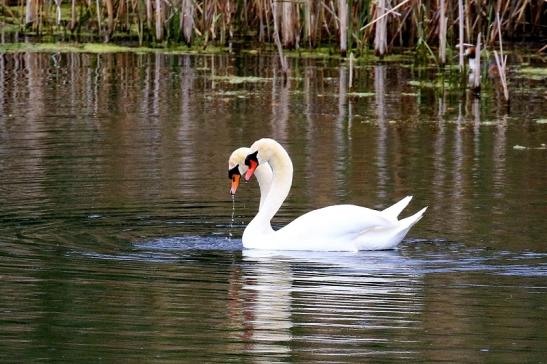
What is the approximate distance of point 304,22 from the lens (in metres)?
23.0

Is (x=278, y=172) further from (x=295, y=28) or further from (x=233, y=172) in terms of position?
(x=295, y=28)

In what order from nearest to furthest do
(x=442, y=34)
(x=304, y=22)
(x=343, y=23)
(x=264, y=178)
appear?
(x=264, y=178), (x=442, y=34), (x=343, y=23), (x=304, y=22)

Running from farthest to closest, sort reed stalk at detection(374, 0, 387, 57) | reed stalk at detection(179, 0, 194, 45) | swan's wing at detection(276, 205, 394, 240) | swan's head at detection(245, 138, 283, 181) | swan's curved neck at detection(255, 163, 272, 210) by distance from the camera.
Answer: reed stalk at detection(179, 0, 194, 45)
reed stalk at detection(374, 0, 387, 57)
swan's curved neck at detection(255, 163, 272, 210)
swan's head at detection(245, 138, 283, 181)
swan's wing at detection(276, 205, 394, 240)

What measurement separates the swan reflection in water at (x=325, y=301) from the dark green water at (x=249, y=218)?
0.07 feet

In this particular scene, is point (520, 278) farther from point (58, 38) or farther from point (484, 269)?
point (58, 38)

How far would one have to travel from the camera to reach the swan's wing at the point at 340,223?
936cm

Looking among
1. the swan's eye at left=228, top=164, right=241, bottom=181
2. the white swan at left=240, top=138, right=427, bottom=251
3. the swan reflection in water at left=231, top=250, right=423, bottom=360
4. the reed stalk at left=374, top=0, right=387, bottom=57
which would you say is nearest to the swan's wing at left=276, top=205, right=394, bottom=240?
the white swan at left=240, top=138, right=427, bottom=251

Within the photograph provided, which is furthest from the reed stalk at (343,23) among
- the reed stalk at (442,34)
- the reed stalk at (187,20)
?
the reed stalk at (187,20)

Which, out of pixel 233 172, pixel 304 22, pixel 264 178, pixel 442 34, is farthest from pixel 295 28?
pixel 233 172

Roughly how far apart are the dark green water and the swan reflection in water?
20 millimetres

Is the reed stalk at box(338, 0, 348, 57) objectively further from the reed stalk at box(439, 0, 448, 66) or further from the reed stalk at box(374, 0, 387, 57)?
the reed stalk at box(439, 0, 448, 66)

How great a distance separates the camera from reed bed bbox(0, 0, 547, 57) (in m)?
21.5

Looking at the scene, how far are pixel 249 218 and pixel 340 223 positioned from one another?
1537 millimetres

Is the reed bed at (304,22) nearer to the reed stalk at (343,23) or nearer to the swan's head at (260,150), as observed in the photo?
the reed stalk at (343,23)
